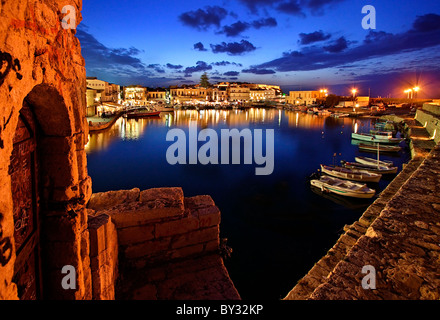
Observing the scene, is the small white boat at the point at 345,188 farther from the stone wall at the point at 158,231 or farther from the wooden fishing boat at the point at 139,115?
the wooden fishing boat at the point at 139,115

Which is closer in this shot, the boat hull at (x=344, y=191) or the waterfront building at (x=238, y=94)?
the boat hull at (x=344, y=191)

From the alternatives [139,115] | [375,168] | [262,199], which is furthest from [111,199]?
[139,115]

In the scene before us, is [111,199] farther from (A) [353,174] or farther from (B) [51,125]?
(A) [353,174]

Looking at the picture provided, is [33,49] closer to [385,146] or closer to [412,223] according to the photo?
[412,223]

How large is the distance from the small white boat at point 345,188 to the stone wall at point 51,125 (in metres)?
14.4

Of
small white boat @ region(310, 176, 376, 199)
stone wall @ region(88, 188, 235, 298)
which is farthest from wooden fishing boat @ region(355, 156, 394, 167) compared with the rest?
stone wall @ region(88, 188, 235, 298)

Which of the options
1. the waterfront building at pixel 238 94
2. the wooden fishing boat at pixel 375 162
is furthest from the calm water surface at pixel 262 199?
the waterfront building at pixel 238 94

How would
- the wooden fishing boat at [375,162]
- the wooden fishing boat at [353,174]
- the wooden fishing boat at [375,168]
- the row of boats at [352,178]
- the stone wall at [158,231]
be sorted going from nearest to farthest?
the stone wall at [158,231]
the row of boats at [352,178]
the wooden fishing boat at [353,174]
the wooden fishing boat at [375,168]
the wooden fishing boat at [375,162]

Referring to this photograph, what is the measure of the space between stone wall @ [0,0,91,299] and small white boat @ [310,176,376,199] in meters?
14.4

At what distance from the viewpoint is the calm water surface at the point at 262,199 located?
384 inches

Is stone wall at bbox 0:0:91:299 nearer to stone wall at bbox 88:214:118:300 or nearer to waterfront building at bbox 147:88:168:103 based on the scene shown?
stone wall at bbox 88:214:118:300

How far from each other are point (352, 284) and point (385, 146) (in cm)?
2867

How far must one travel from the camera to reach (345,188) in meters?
14.7
